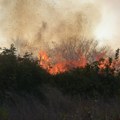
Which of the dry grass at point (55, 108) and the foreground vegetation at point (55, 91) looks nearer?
the dry grass at point (55, 108)

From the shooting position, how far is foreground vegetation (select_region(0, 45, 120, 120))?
10633mm

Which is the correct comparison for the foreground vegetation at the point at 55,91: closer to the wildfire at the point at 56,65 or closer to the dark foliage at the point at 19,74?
the dark foliage at the point at 19,74

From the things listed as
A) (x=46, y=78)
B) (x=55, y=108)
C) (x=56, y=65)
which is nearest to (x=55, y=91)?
(x=46, y=78)

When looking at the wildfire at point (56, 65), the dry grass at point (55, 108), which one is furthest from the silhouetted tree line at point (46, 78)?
the wildfire at point (56, 65)

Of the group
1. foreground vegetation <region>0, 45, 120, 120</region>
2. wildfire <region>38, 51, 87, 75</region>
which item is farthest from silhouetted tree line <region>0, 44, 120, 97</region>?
wildfire <region>38, 51, 87, 75</region>

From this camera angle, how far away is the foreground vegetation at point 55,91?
34.9ft

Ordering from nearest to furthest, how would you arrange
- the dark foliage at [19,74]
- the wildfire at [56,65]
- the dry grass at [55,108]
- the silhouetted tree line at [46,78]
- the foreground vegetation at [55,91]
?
1. the dry grass at [55,108]
2. the foreground vegetation at [55,91]
3. the dark foliage at [19,74]
4. the silhouetted tree line at [46,78]
5. the wildfire at [56,65]

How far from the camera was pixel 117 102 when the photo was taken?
43.8ft

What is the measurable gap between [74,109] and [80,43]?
50.9 m

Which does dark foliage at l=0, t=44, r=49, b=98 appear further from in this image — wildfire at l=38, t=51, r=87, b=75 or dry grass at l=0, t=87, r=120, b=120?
wildfire at l=38, t=51, r=87, b=75

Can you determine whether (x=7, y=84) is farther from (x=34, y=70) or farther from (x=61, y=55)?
(x=61, y=55)

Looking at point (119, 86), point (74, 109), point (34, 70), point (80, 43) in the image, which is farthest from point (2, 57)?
point (80, 43)

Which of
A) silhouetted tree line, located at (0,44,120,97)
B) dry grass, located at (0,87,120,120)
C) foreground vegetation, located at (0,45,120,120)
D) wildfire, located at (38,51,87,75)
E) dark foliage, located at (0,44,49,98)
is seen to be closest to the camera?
dry grass, located at (0,87,120,120)

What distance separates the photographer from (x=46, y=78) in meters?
14.4
